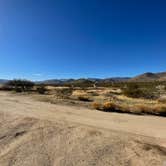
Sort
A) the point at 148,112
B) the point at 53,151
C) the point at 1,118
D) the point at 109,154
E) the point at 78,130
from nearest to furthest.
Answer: the point at 109,154 < the point at 53,151 < the point at 78,130 < the point at 1,118 < the point at 148,112

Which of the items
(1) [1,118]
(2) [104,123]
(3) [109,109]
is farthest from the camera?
(3) [109,109]

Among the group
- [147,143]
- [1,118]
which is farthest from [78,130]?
[1,118]

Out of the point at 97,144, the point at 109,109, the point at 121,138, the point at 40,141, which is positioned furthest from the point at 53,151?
the point at 109,109

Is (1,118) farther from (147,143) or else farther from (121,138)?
(147,143)

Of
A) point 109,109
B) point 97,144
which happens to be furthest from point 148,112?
point 97,144

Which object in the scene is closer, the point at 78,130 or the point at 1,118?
the point at 78,130

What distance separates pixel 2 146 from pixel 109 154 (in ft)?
14.0

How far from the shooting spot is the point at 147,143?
704 cm

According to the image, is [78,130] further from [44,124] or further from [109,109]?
[109,109]

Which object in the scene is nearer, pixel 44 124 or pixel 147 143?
pixel 147 143

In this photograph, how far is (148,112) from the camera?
13922 mm

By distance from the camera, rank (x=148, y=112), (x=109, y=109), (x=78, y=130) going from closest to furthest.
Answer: (x=78, y=130) → (x=148, y=112) → (x=109, y=109)

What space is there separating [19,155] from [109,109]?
30.7 ft

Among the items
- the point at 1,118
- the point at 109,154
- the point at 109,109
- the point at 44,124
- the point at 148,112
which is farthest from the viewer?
the point at 109,109
